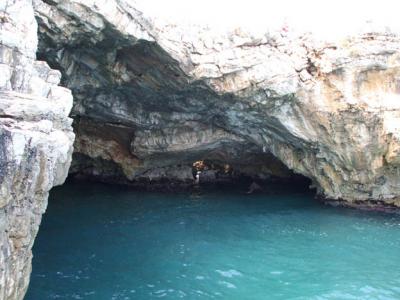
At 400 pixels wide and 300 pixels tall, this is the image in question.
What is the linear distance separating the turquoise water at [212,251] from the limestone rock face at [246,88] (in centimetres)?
398

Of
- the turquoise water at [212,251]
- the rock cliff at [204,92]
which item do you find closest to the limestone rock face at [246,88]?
the rock cliff at [204,92]

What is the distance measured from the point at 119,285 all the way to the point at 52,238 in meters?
7.17

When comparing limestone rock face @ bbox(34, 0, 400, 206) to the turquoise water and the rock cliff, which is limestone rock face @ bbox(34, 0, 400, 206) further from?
the turquoise water

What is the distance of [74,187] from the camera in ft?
124

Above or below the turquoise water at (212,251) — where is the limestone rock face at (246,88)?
above

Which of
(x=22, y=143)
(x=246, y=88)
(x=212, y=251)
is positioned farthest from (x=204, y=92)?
(x=22, y=143)

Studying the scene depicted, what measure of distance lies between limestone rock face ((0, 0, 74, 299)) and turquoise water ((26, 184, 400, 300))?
6259 mm

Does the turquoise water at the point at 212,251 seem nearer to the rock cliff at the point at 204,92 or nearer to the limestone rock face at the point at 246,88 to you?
the limestone rock face at the point at 246,88

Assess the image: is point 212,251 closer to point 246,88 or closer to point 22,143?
point 246,88

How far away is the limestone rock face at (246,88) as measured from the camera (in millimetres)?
23234

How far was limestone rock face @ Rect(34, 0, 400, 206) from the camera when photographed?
915 inches

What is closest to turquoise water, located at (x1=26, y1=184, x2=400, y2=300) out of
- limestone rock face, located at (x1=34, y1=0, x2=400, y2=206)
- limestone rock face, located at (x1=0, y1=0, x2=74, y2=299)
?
limestone rock face, located at (x1=34, y1=0, x2=400, y2=206)

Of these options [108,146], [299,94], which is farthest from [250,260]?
[108,146]

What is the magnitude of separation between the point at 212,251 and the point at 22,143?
46.6 feet
